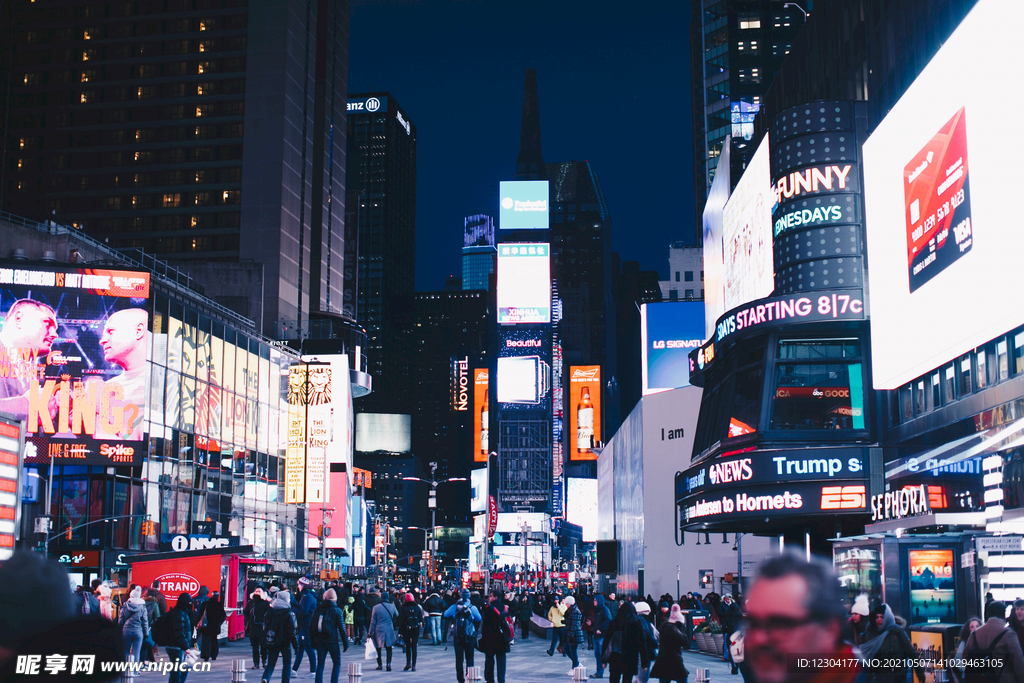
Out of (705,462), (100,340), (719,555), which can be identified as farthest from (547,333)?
(705,462)

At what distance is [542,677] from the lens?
23.9 m

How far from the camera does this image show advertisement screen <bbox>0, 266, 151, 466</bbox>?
1877 inches

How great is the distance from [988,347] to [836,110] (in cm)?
1151

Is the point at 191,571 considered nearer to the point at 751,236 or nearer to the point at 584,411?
the point at 751,236

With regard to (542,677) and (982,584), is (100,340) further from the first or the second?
(982,584)

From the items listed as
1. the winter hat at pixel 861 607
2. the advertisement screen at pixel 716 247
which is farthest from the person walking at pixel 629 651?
the advertisement screen at pixel 716 247

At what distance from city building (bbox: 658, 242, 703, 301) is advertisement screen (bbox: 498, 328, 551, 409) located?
43087 mm

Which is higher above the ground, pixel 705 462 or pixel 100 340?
pixel 100 340

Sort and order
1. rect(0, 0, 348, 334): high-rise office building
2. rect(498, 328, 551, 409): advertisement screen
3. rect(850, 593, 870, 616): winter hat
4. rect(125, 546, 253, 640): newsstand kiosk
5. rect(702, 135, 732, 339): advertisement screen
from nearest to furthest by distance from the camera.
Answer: rect(850, 593, 870, 616): winter hat → rect(125, 546, 253, 640): newsstand kiosk → rect(702, 135, 732, 339): advertisement screen → rect(0, 0, 348, 334): high-rise office building → rect(498, 328, 551, 409): advertisement screen

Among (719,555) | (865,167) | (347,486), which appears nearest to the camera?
(865,167)

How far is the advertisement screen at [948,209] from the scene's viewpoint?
17984 millimetres

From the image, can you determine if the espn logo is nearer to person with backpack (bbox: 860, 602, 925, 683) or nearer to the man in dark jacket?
the man in dark jacket

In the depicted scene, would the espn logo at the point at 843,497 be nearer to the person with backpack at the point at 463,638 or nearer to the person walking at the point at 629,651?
the person with backpack at the point at 463,638

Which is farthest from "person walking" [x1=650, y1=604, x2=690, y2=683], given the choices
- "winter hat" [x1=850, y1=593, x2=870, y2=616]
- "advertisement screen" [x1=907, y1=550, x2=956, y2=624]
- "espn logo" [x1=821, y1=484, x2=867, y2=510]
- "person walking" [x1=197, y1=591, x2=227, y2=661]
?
"espn logo" [x1=821, y1=484, x2=867, y2=510]
